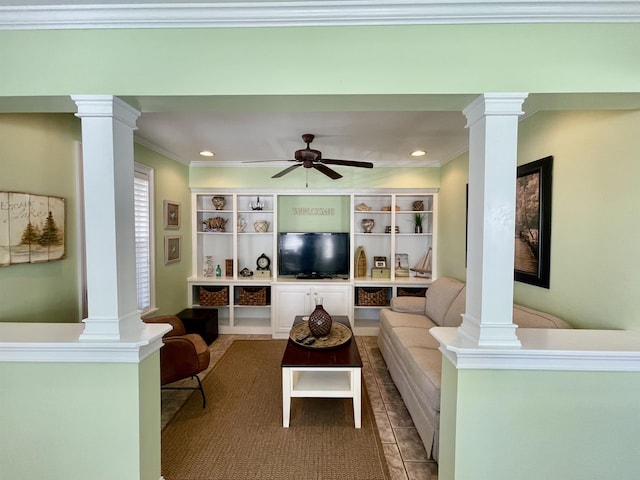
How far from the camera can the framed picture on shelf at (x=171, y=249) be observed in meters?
3.57

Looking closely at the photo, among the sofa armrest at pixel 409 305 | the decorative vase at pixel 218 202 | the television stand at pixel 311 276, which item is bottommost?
the sofa armrest at pixel 409 305

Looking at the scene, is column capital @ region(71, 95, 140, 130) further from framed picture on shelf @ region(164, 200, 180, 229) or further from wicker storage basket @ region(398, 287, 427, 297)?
wicker storage basket @ region(398, 287, 427, 297)

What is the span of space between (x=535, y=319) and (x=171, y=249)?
394cm

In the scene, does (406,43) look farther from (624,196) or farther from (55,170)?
(55,170)

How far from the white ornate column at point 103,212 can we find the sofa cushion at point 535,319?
2.59 m

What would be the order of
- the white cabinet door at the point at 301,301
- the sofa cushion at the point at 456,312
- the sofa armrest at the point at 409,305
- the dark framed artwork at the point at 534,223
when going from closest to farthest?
the dark framed artwork at the point at 534,223 → the sofa cushion at the point at 456,312 → the sofa armrest at the point at 409,305 → the white cabinet door at the point at 301,301

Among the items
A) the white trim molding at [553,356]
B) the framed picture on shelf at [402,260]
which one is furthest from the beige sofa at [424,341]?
the framed picture on shelf at [402,260]

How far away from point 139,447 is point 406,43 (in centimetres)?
246

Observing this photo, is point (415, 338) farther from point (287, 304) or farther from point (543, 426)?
point (287, 304)

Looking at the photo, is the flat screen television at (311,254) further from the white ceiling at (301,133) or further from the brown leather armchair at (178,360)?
the brown leather armchair at (178,360)

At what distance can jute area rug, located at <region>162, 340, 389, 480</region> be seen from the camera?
1.79m

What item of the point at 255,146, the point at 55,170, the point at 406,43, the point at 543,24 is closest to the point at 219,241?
the point at 255,146

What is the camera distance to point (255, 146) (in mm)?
3381

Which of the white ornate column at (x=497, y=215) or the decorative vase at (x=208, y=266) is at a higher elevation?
the white ornate column at (x=497, y=215)
